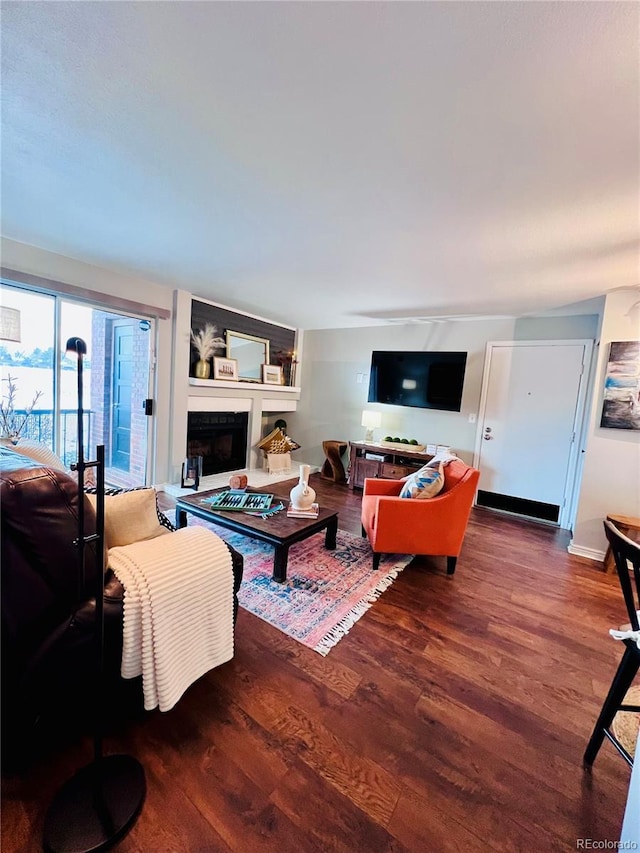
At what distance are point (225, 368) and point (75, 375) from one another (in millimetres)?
1756

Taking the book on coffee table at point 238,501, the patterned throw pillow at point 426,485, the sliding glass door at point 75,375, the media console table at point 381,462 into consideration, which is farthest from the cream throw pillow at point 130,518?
the media console table at point 381,462

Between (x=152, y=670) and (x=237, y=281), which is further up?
(x=237, y=281)

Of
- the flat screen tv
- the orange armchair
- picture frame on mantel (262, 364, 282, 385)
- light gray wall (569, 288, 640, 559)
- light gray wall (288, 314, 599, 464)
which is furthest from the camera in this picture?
picture frame on mantel (262, 364, 282, 385)

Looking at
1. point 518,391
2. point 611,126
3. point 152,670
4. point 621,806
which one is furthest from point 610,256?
point 152,670

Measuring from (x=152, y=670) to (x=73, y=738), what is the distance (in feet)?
1.62

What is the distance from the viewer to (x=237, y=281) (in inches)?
141

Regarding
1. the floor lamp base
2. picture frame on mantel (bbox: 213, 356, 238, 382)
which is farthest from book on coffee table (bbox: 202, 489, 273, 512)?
picture frame on mantel (bbox: 213, 356, 238, 382)

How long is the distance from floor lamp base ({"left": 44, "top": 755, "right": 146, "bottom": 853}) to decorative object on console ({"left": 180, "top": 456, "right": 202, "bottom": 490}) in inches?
119

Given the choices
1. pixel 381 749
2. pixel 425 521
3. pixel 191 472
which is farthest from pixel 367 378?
pixel 381 749

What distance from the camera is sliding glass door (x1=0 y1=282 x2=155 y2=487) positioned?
3012 millimetres

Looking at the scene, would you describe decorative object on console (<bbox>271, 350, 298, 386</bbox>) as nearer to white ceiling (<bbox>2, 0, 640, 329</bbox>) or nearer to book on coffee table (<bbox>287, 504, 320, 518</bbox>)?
white ceiling (<bbox>2, 0, 640, 329</bbox>)

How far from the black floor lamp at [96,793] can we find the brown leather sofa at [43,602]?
93 mm

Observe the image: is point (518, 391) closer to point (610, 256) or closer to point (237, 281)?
point (610, 256)

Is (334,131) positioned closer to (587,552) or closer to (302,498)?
(302,498)
